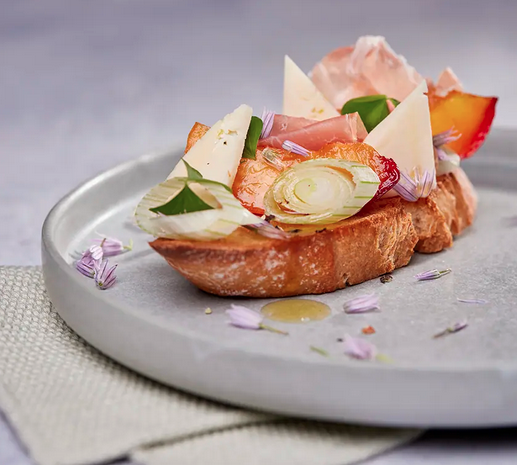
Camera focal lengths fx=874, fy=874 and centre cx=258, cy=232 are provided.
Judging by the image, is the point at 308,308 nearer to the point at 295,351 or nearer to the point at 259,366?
the point at 295,351

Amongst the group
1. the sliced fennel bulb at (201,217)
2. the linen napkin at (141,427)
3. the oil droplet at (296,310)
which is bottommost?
the linen napkin at (141,427)

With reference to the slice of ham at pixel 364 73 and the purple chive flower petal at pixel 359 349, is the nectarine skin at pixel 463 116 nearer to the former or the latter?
the slice of ham at pixel 364 73

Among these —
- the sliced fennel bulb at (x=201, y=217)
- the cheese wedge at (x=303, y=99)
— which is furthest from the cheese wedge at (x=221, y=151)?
the cheese wedge at (x=303, y=99)

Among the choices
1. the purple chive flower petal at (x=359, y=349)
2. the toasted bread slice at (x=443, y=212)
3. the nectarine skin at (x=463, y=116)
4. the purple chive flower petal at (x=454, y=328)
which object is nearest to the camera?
the purple chive flower petal at (x=359, y=349)

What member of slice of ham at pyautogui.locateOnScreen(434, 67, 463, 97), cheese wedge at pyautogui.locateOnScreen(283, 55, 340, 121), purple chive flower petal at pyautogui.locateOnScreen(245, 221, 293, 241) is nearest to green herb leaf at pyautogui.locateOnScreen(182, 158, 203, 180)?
purple chive flower petal at pyautogui.locateOnScreen(245, 221, 293, 241)

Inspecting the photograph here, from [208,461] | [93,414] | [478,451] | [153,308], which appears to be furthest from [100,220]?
[478,451]

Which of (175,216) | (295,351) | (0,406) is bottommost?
(0,406)
